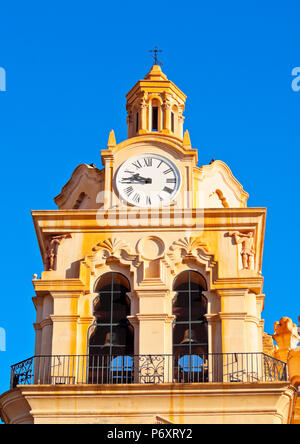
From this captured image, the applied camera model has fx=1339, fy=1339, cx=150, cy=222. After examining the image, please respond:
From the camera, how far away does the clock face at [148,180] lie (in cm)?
3875

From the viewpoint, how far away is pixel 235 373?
35.6 m

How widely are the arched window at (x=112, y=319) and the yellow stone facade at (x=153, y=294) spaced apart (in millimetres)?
164

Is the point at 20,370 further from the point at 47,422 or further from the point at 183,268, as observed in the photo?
the point at 183,268

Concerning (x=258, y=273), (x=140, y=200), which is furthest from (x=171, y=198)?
(x=258, y=273)

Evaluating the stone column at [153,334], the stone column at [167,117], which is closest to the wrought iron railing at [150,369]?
the stone column at [153,334]

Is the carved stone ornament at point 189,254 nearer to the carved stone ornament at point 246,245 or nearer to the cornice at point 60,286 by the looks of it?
the carved stone ornament at point 246,245

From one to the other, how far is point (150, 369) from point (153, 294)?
2325 mm

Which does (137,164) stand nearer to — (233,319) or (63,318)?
(63,318)

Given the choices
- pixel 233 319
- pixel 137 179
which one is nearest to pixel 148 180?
pixel 137 179

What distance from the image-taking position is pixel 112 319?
3750cm

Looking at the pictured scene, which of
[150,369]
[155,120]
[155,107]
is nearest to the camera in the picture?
[150,369]

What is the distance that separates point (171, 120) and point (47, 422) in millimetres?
11423

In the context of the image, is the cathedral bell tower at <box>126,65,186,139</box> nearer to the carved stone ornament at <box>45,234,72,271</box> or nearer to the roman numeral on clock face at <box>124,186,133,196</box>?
the roman numeral on clock face at <box>124,186,133,196</box>

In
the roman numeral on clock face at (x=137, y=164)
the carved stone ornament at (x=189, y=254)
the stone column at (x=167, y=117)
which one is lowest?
the carved stone ornament at (x=189, y=254)
